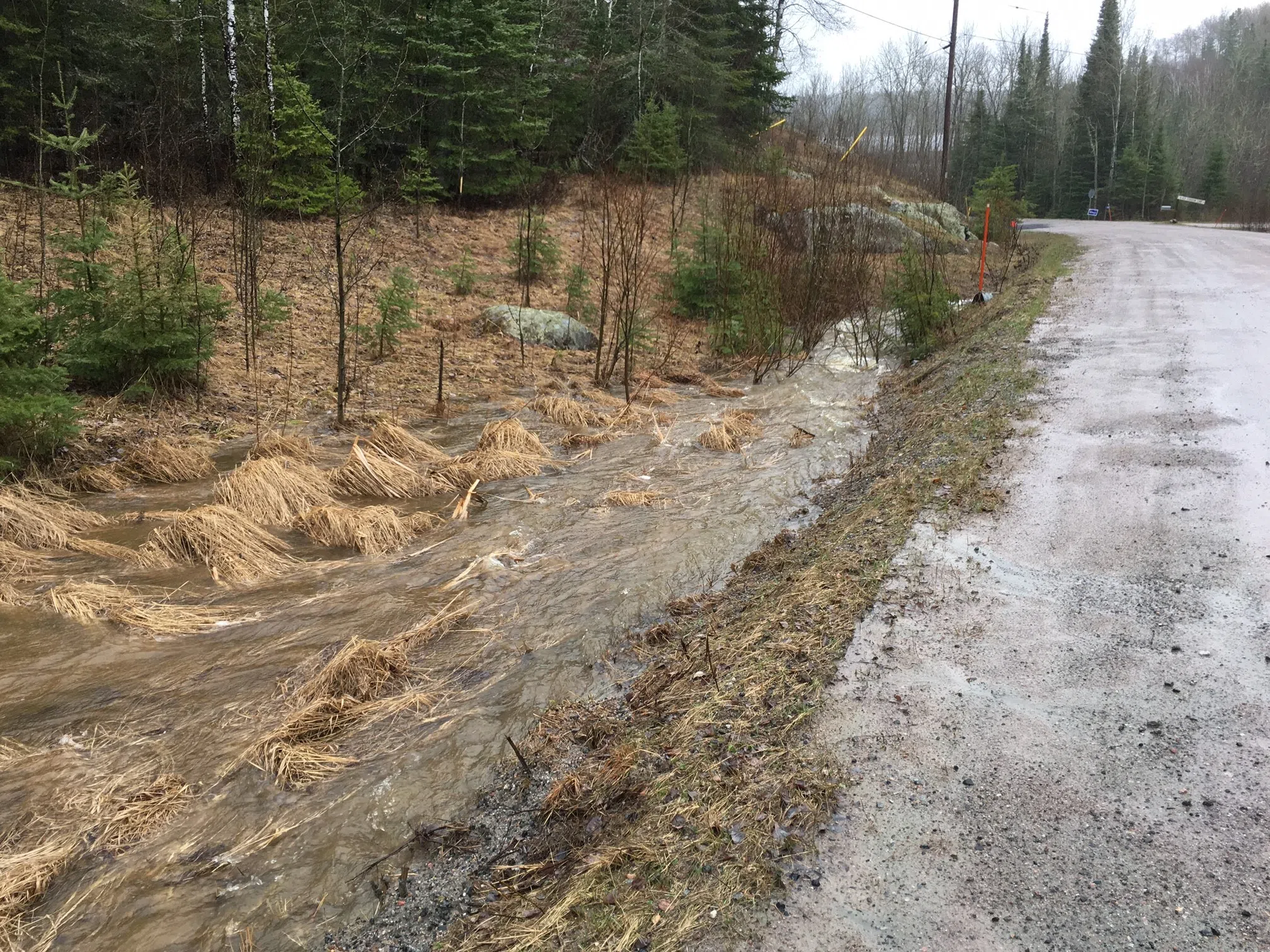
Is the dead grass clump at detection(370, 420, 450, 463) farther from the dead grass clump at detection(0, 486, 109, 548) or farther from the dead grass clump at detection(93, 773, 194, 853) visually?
the dead grass clump at detection(93, 773, 194, 853)

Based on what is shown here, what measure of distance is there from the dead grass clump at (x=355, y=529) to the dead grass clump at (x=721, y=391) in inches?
268

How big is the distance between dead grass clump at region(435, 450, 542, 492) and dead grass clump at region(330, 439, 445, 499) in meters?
0.19

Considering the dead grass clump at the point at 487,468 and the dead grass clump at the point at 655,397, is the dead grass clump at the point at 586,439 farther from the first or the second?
the dead grass clump at the point at 655,397

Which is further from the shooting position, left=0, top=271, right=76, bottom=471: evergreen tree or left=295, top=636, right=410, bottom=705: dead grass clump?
left=0, top=271, right=76, bottom=471: evergreen tree

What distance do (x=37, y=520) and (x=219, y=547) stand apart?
142cm

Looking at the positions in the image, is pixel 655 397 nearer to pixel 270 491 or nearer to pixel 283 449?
pixel 283 449

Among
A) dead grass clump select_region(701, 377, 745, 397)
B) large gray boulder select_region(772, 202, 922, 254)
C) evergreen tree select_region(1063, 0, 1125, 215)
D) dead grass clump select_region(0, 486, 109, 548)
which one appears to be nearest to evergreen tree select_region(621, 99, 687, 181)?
large gray boulder select_region(772, 202, 922, 254)

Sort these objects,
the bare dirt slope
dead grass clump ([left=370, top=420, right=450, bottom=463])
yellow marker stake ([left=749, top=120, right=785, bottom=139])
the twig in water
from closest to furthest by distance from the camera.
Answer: the bare dirt slope, the twig in water, dead grass clump ([left=370, top=420, right=450, bottom=463]), yellow marker stake ([left=749, top=120, right=785, bottom=139])

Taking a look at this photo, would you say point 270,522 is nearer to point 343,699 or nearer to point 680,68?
point 343,699

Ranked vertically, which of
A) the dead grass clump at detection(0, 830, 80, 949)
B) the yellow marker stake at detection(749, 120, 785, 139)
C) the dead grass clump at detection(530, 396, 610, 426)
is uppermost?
the yellow marker stake at detection(749, 120, 785, 139)

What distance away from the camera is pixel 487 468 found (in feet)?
26.7

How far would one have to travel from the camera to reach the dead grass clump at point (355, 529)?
636 cm

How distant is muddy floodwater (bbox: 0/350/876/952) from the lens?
3.08 meters

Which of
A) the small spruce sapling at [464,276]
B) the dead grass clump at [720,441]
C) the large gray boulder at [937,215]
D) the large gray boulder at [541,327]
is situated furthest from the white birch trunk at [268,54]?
the large gray boulder at [937,215]
